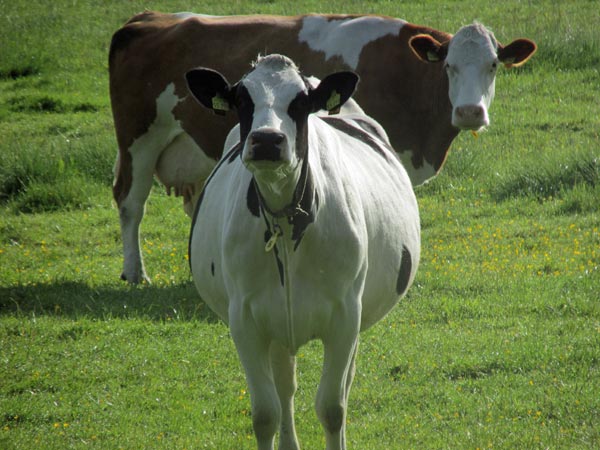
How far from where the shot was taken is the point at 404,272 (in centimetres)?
616

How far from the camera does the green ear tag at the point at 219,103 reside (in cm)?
498

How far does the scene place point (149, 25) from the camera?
435 inches

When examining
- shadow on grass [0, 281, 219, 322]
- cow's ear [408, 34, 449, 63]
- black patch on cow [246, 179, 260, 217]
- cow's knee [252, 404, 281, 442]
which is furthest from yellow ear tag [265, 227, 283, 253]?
cow's ear [408, 34, 449, 63]

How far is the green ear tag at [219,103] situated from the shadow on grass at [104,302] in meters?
3.85

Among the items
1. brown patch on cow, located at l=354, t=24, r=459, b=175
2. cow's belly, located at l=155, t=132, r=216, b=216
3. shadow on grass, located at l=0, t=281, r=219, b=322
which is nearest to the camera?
shadow on grass, located at l=0, t=281, r=219, b=322

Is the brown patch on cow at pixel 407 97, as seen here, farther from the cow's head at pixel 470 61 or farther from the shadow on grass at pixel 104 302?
the shadow on grass at pixel 104 302

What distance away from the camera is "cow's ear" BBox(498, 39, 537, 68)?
9.80m

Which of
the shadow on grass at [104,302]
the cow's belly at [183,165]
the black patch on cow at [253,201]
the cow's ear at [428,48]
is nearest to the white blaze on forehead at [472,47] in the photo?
the cow's ear at [428,48]

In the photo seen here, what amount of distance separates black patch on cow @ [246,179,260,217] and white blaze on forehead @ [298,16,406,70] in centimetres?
517

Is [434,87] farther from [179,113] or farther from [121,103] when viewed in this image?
[121,103]

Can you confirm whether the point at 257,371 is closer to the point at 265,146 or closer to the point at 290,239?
the point at 290,239

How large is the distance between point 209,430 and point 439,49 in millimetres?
4820

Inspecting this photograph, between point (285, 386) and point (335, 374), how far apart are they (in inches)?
25.4

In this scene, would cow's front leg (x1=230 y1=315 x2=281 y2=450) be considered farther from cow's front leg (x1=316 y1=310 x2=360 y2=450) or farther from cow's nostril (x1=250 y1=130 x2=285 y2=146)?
cow's nostril (x1=250 y1=130 x2=285 y2=146)
